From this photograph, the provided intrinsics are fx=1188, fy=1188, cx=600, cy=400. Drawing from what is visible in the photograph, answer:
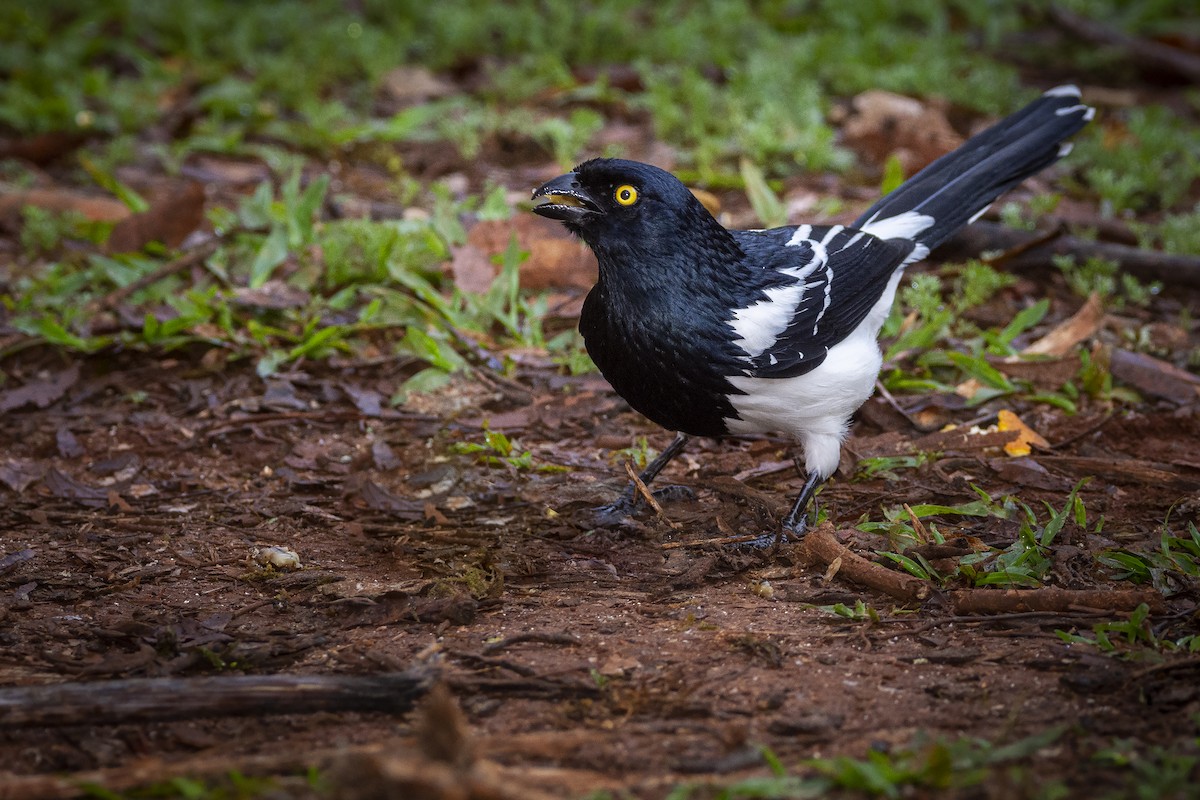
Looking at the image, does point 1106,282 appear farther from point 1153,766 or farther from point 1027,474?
point 1153,766

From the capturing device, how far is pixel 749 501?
4566mm

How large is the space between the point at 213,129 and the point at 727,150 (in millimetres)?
3251

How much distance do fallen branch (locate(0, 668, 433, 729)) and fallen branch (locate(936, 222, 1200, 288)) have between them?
413 centimetres

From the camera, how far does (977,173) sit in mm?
5195

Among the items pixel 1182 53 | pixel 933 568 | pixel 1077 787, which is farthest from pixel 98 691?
pixel 1182 53

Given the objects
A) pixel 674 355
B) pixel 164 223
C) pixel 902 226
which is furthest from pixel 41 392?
pixel 902 226

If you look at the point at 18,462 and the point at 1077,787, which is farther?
the point at 18,462

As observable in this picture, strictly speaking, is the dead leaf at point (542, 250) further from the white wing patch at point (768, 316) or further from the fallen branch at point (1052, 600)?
the fallen branch at point (1052, 600)

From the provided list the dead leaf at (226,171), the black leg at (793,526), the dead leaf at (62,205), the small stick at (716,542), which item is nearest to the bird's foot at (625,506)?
the small stick at (716,542)

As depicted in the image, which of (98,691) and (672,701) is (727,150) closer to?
(672,701)

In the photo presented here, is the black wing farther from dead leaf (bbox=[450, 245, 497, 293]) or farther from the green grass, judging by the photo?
dead leaf (bbox=[450, 245, 497, 293])

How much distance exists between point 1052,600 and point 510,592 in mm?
1672

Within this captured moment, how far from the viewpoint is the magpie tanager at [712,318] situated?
13.8ft

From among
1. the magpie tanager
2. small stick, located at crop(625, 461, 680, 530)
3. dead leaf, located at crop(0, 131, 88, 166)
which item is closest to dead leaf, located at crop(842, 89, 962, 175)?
the magpie tanager
